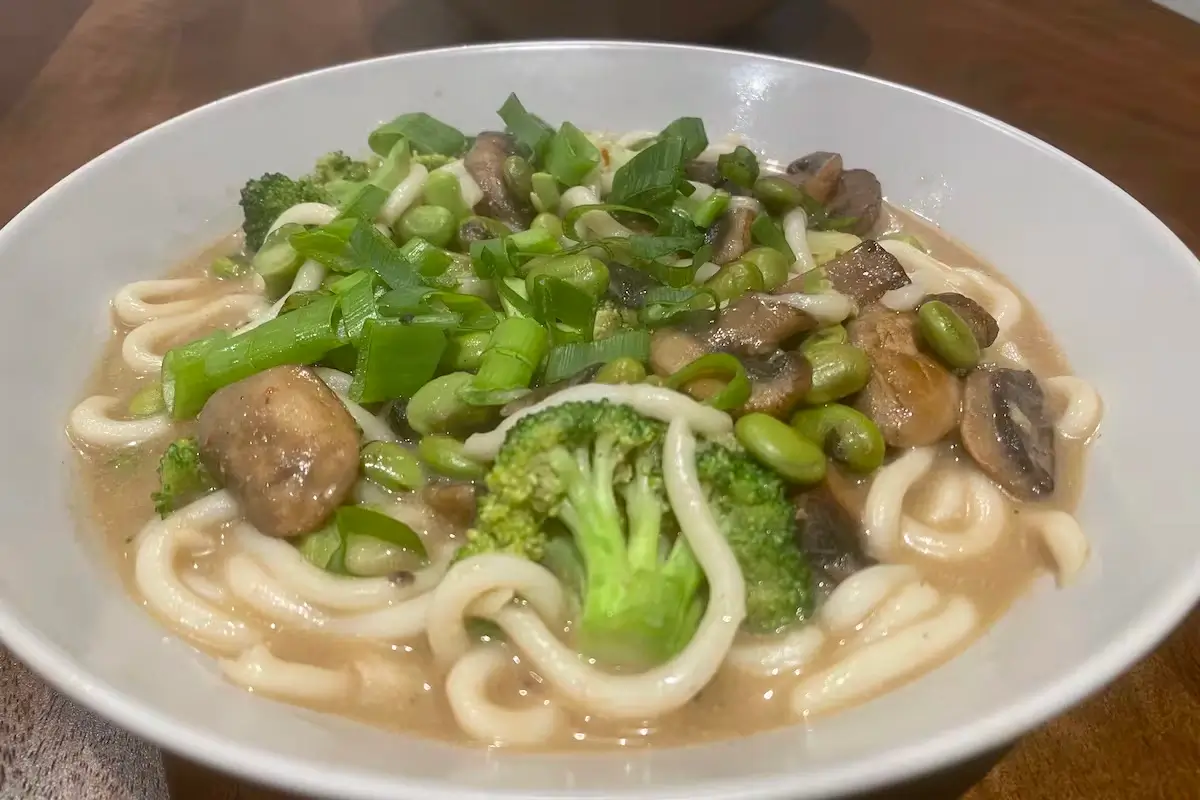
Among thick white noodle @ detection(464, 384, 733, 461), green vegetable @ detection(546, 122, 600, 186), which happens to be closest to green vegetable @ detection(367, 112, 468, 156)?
green vegetable @ detection(546, 122, 600, 186)

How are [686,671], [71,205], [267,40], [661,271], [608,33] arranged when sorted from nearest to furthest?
[686,671], [661,271], [71,205], [608,33], [267,40]

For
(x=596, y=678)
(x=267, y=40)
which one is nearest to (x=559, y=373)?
(x=596, y=678)

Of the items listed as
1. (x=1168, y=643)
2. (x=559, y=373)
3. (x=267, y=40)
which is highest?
(x=559, y=373)

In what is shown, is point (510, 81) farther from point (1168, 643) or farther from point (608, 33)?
point (1168, 643)

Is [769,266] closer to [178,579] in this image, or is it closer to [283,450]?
[283,450]

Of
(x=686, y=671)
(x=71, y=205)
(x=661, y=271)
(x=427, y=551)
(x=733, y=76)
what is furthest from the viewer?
(x=733, y=76)

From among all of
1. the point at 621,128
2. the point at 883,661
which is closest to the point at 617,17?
the point at 621,128

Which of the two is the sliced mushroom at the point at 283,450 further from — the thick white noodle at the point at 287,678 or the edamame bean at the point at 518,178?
the edamame bean at the point at 518,178

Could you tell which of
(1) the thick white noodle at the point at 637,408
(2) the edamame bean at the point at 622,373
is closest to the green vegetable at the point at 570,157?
(2) the edamame bean at the point at 622,373
